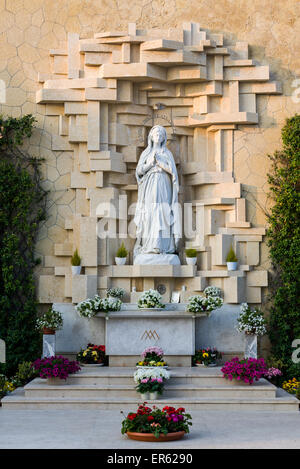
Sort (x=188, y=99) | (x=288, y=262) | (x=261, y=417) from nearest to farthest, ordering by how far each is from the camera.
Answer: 1. (x=261, y=417)
2. (x=288, y=262)
3. (x=188, y=99)

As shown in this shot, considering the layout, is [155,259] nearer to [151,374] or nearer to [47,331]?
[47,331]

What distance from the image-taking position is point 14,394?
13.2 m

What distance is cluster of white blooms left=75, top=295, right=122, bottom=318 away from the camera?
46.4 ft

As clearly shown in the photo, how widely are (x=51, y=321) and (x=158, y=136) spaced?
13.5 ft

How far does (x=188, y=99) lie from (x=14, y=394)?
6.80 m

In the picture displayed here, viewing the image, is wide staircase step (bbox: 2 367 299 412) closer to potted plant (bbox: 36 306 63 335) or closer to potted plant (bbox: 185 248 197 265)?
potted plant (bbox: 36 306 63 335)

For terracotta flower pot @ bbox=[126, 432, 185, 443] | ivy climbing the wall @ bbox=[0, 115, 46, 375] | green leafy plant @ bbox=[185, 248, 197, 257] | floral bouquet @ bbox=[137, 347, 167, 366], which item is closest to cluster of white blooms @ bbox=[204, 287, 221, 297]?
green leafy plant @ bbox=[185, 248, 197, 257]

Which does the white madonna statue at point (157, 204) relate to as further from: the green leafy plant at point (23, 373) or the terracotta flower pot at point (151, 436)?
the terracotta flower pot at point (151, 436)

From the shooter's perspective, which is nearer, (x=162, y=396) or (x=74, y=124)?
(x=162, y=396)

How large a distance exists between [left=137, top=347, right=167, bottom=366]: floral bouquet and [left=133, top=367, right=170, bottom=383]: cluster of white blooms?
0.63 meters

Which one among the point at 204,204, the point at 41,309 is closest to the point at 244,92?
the point at 204,204

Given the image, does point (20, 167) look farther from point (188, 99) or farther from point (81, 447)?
point (81, 447)

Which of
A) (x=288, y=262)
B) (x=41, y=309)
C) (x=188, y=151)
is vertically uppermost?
(x=188, y=151)

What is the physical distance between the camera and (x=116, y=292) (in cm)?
1502
